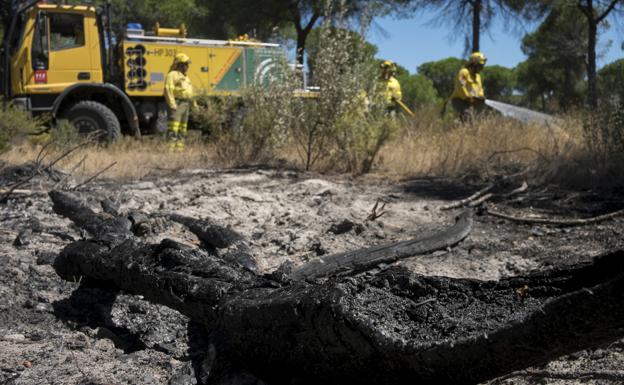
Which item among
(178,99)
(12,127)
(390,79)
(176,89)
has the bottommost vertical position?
(12,127)

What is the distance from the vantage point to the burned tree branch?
A: 4324mm

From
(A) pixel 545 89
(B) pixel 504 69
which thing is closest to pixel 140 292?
(A) pixel 545 89

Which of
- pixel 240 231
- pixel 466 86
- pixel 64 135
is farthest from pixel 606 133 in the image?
pixel 64 135

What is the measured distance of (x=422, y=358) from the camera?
2100 millimetres

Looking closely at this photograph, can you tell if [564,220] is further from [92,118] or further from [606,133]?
[92,118]

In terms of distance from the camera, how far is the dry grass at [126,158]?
8.86 metres

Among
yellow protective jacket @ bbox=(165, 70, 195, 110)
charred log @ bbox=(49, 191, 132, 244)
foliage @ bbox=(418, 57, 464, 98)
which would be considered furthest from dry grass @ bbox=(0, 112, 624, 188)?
foliage @ bbox=(418, 57, 464, 98)

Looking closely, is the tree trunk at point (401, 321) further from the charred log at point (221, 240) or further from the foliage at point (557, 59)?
A: the foliage at point (557, 59)

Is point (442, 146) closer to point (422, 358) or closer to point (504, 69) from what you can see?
point (422, 358)

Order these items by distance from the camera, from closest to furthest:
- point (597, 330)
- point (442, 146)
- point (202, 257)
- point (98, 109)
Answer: point (597, 330)
point (202, 257)
point (442, 146)
point (98, 109)

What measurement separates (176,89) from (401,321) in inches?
394

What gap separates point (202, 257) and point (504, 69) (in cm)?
5046

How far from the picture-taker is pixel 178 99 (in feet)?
39.0

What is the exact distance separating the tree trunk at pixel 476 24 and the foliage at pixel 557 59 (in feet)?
9.97
